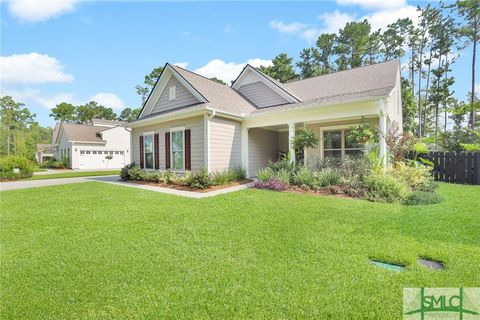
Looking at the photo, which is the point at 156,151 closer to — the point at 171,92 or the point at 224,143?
the point at 171,92

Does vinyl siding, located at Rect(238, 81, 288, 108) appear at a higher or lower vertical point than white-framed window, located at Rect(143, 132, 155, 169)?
higher

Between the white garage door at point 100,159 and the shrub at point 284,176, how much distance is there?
25.4m

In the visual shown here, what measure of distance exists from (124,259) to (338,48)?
3111 cm

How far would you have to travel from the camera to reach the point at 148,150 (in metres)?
12.8

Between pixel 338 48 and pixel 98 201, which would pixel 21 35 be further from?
pixel 338 48

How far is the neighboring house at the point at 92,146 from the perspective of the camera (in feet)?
85.2

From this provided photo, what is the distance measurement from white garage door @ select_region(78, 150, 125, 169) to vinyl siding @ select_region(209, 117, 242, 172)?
22.7m

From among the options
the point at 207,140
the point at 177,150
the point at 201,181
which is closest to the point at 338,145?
the point at 207,140

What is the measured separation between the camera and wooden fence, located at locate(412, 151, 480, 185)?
9.79 m

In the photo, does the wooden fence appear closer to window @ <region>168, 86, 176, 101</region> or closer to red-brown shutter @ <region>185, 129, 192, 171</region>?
red-brown shutter @ <region>185, 129, 192, 171</region>

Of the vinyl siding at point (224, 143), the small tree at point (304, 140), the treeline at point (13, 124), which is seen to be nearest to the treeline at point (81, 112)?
the treeline at point (13, 124)

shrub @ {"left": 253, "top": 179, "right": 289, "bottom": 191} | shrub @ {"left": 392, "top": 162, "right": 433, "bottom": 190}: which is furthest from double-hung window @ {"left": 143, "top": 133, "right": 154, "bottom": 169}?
shrub @ {"left": 392, "top": 162, "right": 433, "bottom": 190}

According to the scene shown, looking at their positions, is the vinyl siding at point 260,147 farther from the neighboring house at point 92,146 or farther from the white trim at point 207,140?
the neighboring house at point 92,146

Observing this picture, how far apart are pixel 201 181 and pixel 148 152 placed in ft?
18.8
